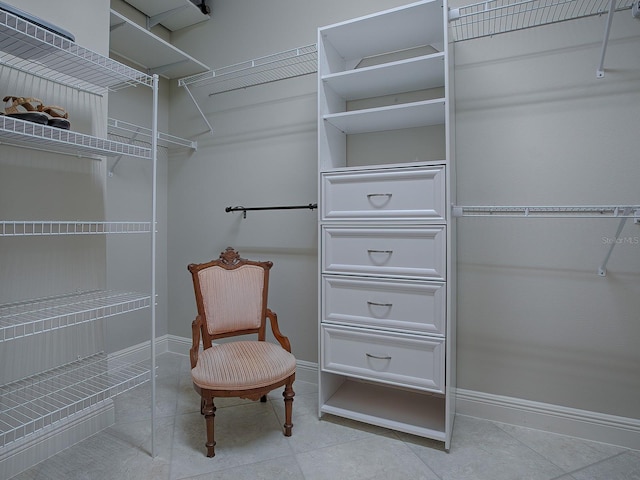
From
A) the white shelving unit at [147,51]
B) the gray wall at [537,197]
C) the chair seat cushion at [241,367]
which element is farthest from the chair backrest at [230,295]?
the white shelving unit at [147,51]

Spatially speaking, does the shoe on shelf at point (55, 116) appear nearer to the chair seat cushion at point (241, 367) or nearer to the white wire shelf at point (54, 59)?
the white wire shelf at point (54, 59)

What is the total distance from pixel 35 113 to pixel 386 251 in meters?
1.50

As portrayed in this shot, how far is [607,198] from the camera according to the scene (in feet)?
5.49

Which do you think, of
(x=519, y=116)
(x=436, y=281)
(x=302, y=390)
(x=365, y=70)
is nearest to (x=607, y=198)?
(x=519, y=116)

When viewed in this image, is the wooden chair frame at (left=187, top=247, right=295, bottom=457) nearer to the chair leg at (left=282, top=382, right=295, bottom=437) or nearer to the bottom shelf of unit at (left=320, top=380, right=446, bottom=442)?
the chair leg at (left=282, top=382, right=295, bottom=437)

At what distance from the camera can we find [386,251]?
5.71 ft

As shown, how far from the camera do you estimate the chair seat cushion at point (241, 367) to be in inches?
63.0

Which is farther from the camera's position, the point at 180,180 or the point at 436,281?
the point at 180,180

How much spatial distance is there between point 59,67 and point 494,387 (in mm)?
2586

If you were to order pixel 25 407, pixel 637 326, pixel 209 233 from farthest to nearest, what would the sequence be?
1. pixel 209 233
2. pixel 637 326
3. pixel 25 407

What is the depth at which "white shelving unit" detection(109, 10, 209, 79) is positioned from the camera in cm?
215

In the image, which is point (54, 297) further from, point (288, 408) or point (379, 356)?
point (379, 356)

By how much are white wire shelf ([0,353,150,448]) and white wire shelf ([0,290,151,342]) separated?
0.77ft

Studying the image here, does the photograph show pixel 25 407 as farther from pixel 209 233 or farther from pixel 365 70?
pixel 365 70
